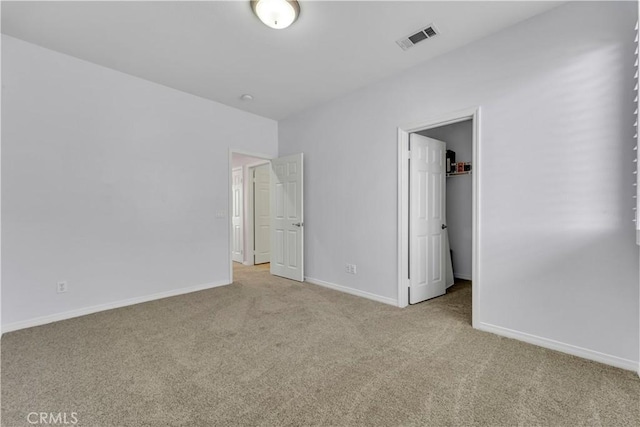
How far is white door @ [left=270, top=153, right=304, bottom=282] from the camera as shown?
4480mm

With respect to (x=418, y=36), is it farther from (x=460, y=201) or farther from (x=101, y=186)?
(x=101, y=186)

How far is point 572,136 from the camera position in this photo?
218 cm

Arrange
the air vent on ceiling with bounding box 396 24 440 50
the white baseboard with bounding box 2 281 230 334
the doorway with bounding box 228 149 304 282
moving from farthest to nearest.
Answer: the doorway with bounding box 228 149 304 282
the white baseboard with bounding box 2 281 230 334
the air vent on ceiling with bounding box 396 24 440 50

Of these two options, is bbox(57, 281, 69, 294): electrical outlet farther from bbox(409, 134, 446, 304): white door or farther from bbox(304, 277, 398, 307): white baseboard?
bbox(409, 134, 446, 304): white door

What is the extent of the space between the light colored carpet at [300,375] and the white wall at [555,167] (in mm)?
291

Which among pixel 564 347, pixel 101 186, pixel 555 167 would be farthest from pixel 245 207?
pixel 564 347

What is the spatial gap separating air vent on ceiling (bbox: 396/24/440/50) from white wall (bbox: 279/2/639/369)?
0.41 feet

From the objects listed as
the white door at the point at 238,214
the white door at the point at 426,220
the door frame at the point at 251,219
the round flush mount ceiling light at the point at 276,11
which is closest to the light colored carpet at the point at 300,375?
the white door at the point at 426,220

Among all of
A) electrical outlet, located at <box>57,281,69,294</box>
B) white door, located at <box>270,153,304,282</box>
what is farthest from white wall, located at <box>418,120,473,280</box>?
electrical outlet, located at <box>57,281,69,294</box>

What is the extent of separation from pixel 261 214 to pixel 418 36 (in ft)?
14.8

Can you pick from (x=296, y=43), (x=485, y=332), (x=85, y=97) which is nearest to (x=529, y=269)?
(x=485, y=332)

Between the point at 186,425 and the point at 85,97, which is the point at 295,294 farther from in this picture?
the point at 85,97

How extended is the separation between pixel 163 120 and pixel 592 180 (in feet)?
14.7

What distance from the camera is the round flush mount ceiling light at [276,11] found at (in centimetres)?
215
